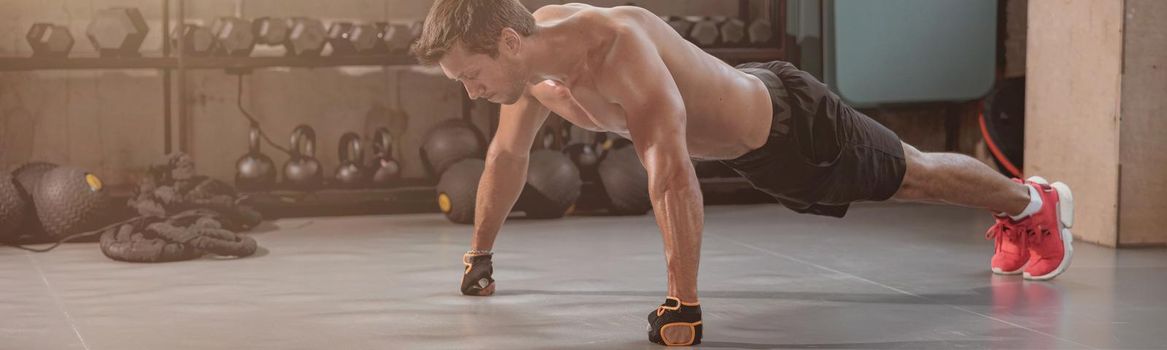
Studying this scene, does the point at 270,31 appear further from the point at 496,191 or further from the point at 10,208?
the point at 496,191

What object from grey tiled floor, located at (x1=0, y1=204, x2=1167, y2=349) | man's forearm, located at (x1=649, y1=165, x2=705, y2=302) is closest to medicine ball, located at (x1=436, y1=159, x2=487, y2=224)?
grey tiled floor, located at (x1=0, y1=204, x2=1167, y2=349)

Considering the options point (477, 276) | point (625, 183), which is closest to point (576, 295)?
point (477, 276)

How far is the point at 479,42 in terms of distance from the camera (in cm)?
267

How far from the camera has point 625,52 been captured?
2705mm

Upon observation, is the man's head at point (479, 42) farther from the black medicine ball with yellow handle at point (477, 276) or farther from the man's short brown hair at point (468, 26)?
the black medicine ball with yellow handle at point (477, 276)

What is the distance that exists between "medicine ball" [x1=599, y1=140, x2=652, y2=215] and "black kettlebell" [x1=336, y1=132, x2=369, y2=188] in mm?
1008

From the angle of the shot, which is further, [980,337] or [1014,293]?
[1014,293]

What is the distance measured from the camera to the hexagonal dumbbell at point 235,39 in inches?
211

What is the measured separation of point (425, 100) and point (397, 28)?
575mm

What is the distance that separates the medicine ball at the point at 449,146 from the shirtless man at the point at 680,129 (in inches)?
83.8

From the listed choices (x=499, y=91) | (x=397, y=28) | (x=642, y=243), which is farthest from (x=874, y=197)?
(x=397, y=28)

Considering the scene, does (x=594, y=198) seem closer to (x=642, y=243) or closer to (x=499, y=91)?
(x=642, y=243)

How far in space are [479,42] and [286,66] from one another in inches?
119

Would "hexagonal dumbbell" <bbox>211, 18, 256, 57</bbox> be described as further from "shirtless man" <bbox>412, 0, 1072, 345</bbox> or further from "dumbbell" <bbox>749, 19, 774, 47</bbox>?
"shirtless man" <bbox>412, 0, 1072, 345</bbox>
